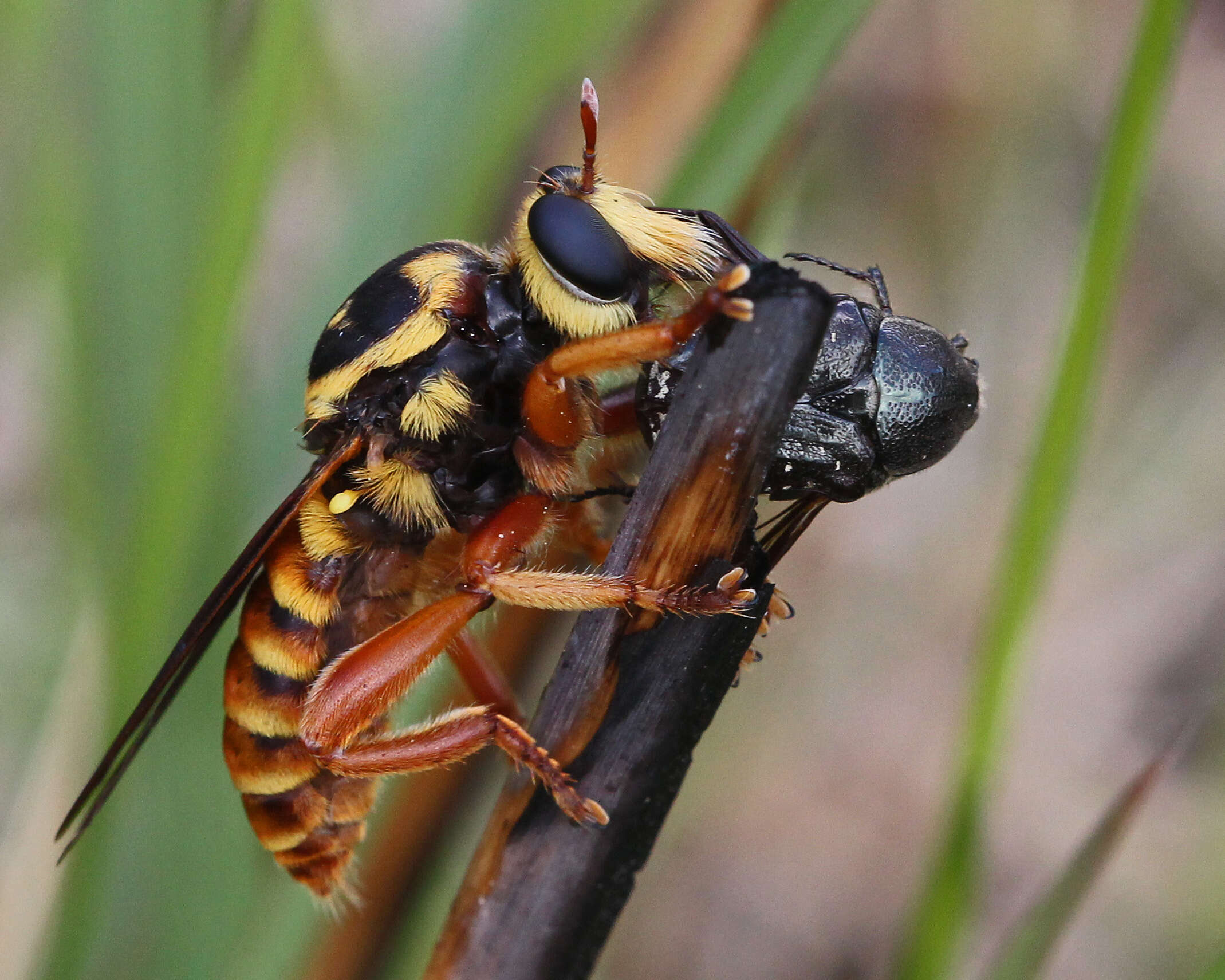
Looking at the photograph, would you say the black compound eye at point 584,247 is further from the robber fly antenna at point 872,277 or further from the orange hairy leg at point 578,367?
the robber fly antenna at point 872,277

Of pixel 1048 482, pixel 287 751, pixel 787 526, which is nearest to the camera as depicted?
pixel 787 526

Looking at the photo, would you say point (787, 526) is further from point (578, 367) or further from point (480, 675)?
point (480, 675)

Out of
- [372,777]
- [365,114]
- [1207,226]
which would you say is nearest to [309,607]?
[372,777]

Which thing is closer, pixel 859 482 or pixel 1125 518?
pixel 859 482

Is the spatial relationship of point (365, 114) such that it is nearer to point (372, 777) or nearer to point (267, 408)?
point (267, 408)

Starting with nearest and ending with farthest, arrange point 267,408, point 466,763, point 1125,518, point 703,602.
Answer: point 703,602, point 466,763, point 267,408, point 1125,518

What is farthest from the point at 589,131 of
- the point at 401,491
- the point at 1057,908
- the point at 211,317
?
the point at 1057,908

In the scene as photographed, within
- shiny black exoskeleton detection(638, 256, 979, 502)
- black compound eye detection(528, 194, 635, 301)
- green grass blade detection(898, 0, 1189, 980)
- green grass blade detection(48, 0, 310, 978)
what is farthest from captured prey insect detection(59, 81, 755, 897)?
green grass blade detection(898, 0, 1189, 980)

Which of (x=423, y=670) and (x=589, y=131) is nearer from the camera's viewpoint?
(x=589, y=131)
